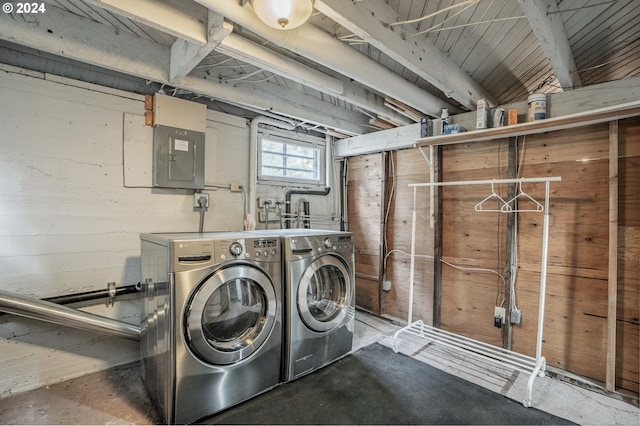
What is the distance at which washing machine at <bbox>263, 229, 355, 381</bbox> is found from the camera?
2.05 m

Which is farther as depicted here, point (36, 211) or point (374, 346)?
point (374, 346)

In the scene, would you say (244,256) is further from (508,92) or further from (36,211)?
(508,92)

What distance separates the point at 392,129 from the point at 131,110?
2.42 meters

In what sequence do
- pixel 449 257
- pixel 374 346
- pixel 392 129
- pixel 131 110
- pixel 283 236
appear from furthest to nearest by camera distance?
pixel 392 129, pixel 449 257, pixel 374 346, pixel 131 110, pixel 283 236

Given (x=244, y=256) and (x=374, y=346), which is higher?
(x=244, y=256)

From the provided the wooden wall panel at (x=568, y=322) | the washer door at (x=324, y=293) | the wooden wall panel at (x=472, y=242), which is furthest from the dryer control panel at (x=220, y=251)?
the wooden wall panel at (x=568, y=322)

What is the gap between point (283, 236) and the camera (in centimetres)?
206

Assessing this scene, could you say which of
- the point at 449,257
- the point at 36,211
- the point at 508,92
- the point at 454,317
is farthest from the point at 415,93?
the point at 36,211

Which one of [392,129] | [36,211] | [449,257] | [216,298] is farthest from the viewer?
[392,129]

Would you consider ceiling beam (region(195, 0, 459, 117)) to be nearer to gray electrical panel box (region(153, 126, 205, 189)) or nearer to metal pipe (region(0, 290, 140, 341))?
gray electrical panel box (region(153, 126, 205, 189))

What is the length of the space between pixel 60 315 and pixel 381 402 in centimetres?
208

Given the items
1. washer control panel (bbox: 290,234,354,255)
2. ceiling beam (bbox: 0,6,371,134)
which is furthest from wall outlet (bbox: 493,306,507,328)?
ceiling beam (bbox: 0,6,371,134)

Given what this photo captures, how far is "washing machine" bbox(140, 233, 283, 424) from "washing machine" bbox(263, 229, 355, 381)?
0.09 meters

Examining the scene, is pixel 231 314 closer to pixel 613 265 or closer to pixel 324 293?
pixel 324 293
